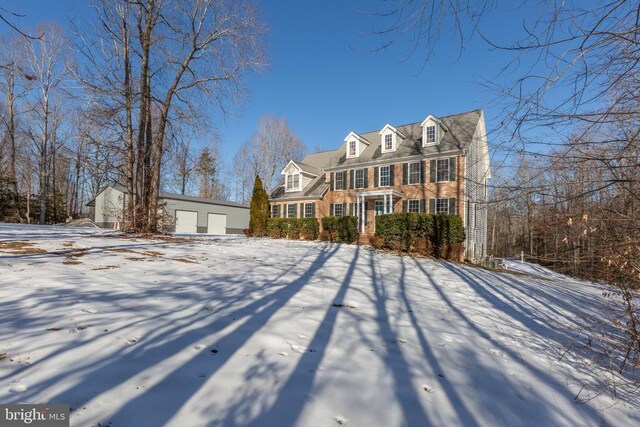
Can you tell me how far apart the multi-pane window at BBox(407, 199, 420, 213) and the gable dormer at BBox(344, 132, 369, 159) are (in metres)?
5.31

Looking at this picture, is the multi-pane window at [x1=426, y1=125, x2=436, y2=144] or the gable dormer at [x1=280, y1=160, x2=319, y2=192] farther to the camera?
the gable dormer at [x1=280, y1=160, x2=319, y2=192]

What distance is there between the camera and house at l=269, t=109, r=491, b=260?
610 inches

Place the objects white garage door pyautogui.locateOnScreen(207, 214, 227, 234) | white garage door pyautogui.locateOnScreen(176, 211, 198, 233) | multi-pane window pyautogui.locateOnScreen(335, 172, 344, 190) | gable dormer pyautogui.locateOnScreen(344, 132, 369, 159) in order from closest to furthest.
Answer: multi-pane window pyautogui.locateOnScreen(335, 172, 344, 190), gable dormer pyautogui.locateOnScreen(344, 132, 369, 159), white garage door pyautogui.locateOnScreen(176, 211, 198, 233), white garage door pyautogui.locateOnScreen(207, 214, 227, 234)

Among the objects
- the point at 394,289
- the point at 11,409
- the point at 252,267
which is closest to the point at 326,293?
the point at 394,289

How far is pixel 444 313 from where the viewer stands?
169 inches

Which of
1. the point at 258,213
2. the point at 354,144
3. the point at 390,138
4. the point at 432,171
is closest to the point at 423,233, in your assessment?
the point at 432,171

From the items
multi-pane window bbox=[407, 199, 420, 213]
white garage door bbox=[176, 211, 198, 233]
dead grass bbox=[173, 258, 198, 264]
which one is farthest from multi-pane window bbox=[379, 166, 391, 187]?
white garage door bbox=[176, 211, 198, 233]

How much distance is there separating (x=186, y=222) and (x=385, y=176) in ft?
56.3

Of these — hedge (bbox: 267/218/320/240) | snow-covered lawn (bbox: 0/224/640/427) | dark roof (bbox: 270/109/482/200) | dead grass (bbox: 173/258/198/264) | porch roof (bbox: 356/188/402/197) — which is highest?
dark roof (bbox: 270/109/482/200)

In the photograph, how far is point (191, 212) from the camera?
82.8 feet

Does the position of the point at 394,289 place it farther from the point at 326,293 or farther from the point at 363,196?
the point at 363,196

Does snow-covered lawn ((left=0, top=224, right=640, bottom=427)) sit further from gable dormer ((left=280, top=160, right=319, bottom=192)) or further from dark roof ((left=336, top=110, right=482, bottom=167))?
gable dormer ((left=280, top=160, right=319, bottom=192))

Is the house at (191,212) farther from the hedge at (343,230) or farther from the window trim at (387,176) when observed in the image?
the window trim at (387,176)

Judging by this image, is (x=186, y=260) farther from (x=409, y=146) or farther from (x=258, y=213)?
(x=409, y=146)
